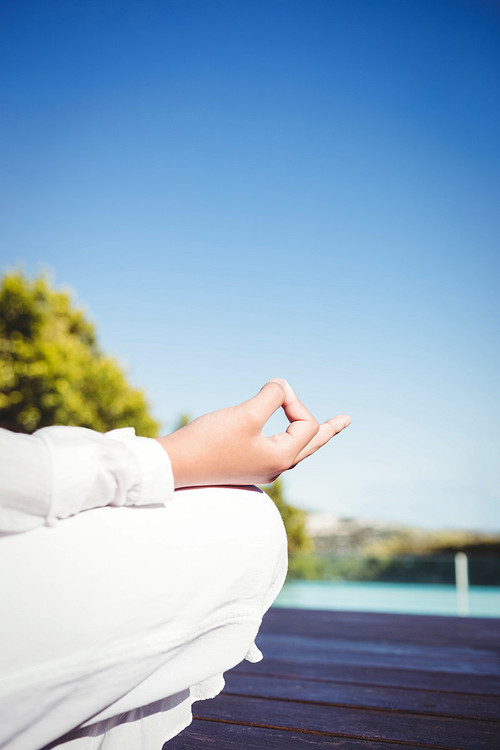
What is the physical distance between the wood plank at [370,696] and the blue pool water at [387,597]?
4172 millimetres

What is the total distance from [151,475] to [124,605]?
0.17 m

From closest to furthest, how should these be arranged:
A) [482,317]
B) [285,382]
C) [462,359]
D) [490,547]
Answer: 1. [285,382]
2. [490,547]
3. [482,317]
4. [462,359]

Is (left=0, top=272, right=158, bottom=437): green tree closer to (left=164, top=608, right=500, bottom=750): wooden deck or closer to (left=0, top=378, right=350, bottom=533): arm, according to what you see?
(left=164, top=608, right=500, bottom=750): wooden deck

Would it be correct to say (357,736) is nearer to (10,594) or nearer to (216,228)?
(10,594)

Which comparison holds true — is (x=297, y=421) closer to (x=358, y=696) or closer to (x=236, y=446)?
(x=236, y=446)

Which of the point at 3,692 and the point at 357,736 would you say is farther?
the point at 357,736

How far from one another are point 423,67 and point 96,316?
38.1 feet

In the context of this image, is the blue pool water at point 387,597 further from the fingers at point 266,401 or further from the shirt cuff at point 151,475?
the shirt cuff at point 151,475

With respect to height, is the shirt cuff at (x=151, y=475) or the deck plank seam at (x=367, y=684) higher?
the shirt cuff at (x=151, y=475)

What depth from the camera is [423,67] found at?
587 inches

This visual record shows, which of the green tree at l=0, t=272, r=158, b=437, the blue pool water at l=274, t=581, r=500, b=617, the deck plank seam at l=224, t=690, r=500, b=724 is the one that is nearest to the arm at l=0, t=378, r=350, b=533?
the deck plank seam at l=224, t=690, r=500, b=724

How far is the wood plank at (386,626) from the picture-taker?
2.77m

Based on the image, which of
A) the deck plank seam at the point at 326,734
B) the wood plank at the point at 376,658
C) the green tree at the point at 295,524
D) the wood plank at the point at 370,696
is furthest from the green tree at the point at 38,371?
the deck plank seam at the point at 326,734

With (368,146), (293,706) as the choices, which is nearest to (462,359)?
(368,146)
